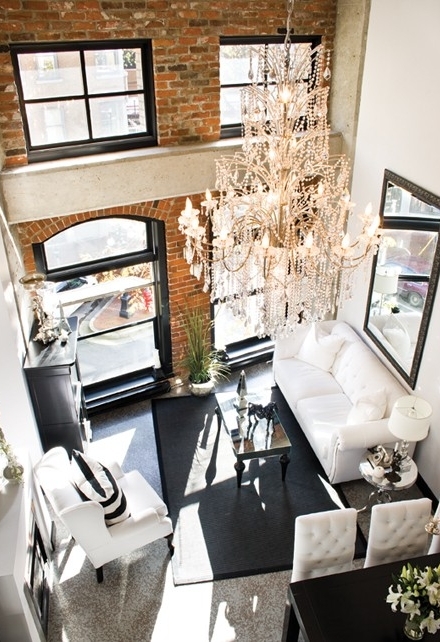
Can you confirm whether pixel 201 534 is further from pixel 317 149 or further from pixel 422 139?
pixel 422 139

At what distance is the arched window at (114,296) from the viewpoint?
5.90m

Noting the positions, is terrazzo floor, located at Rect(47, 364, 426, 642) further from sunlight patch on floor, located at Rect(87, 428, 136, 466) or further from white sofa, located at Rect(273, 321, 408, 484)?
sunlight patch on floor, located at Rect(87, 428, 136, 466)

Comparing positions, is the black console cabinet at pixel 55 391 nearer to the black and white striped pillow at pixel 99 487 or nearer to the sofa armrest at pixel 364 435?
the black and white striped pillow at pixel 99 487

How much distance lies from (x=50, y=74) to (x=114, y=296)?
233cm

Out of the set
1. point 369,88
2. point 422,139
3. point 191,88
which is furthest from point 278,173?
point 369,88

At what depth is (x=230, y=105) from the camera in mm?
6012

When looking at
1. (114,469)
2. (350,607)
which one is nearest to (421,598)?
(350,607)

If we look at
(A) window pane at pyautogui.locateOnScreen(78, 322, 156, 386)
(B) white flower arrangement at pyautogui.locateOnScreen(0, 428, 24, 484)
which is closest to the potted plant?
(A) window pane at pyautogui.locateOnScreen(78, 322, 156, 386)

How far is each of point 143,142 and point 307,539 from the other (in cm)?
396

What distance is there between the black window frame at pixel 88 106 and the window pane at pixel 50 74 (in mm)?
34

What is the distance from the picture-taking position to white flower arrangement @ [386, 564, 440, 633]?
3117mm

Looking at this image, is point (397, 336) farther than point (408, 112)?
Yes

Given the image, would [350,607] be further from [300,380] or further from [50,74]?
[50,74]

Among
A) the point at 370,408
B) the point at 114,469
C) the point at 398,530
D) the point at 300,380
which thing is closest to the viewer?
the point at 398,530
